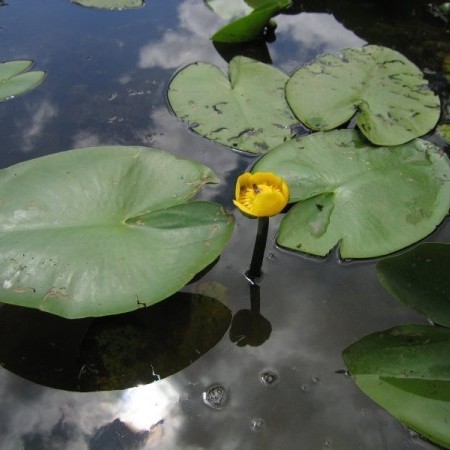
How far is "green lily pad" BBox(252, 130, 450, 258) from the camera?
1655mm

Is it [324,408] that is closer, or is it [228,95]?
[324,408]

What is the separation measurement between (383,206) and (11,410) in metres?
1.32

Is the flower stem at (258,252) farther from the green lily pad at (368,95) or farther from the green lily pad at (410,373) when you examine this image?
the green lily pad at (368,95)

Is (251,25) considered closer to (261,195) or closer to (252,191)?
(252,191)

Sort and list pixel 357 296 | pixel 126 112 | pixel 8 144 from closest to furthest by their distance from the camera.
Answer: pixel 357 296
pixel 8 144
pixel 126 112

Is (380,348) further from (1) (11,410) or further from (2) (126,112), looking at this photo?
(2) (126,112)

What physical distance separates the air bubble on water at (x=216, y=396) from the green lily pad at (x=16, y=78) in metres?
1.64

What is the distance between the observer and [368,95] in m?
2.19

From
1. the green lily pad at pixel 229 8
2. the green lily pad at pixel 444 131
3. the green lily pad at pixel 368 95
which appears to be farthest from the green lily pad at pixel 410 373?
the green lily pad at pixel 229 8

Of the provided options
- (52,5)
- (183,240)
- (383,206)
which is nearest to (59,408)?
(183,240)

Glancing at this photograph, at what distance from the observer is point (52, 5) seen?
287 cm

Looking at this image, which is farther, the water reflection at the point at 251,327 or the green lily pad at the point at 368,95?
the green lily pad at the point at 368,95

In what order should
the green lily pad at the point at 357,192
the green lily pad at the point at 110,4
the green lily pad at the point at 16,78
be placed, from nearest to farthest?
the green lily pad at the point at 357,192 < the green lily pad at the point at 16,78 < the green lily pad at the point at 110,4

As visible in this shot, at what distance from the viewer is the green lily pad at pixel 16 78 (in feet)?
7.41
